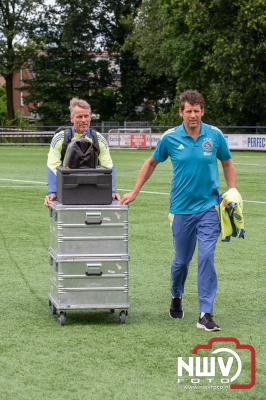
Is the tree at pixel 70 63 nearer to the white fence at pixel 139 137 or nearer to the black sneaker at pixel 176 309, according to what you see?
the white fence at pixel 139 137

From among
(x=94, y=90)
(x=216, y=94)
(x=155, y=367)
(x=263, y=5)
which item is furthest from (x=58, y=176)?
(x=94, y=90)

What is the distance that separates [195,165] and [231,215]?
521 mm

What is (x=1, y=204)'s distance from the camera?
757 inches

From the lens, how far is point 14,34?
72938 mm

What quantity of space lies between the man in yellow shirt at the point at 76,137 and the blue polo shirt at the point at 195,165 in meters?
0.63

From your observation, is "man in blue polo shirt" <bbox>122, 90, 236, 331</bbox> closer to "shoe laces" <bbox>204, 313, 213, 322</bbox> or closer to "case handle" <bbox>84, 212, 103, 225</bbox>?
"shoe laces" <bbox>204, 313, 213, 322</bbox>

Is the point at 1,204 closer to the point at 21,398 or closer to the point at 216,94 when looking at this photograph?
the point at 21,398

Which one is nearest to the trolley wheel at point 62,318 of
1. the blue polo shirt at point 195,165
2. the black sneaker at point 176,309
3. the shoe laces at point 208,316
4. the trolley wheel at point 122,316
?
the trolley wheel at point 122,316

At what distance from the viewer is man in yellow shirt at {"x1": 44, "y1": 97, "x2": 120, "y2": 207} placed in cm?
861

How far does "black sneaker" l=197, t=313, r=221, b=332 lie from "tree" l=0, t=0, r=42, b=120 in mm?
64899

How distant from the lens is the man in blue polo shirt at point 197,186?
26.9ft

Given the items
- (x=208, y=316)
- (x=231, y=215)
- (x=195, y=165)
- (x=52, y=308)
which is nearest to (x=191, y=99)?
(x=195, y=165)

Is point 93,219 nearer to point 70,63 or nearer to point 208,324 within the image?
point 208,324

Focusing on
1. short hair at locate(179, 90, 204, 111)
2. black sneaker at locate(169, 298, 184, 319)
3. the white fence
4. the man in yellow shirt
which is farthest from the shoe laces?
the white fence
